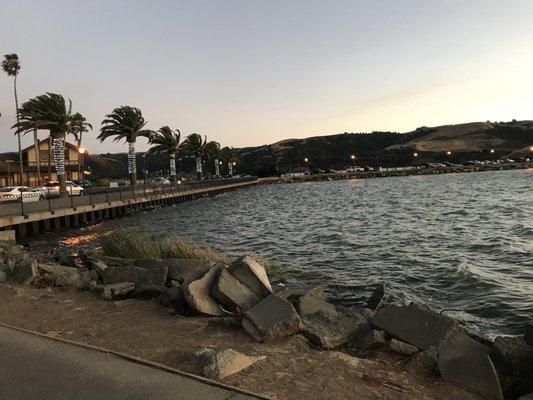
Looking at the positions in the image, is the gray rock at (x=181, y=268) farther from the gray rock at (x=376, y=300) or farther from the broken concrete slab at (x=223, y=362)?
the broken concrete slab at (x=223, y=362)

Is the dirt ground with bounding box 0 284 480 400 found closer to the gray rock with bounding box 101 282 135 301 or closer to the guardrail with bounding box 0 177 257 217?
the gray rock with bounding box 101 282 135 301

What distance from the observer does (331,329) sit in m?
7.94

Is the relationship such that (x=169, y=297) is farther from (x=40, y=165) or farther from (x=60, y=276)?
(x=40, y=165)

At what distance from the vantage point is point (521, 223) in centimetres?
3095

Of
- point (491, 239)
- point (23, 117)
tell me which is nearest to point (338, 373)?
point (491, 239)

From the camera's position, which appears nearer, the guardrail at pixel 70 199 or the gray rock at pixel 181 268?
the gray rock at pixel 181 268

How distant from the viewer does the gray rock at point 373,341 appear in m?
7.41

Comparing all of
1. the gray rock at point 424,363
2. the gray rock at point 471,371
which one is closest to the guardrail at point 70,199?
the gray rock at point 424,363

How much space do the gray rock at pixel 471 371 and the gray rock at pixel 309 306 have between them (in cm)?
258

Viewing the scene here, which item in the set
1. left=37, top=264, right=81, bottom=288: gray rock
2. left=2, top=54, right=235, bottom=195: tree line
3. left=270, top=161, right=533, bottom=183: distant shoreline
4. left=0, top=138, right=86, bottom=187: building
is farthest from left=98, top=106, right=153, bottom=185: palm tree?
left=270, top=161, right=533, bottom=183: distant shoreline

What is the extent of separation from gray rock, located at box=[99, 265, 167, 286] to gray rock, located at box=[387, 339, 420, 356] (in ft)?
19.6

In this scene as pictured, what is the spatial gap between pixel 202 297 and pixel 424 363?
172 inches

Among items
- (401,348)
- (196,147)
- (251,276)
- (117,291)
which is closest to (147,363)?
(251,276)

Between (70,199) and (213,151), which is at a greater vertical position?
(213,151)
